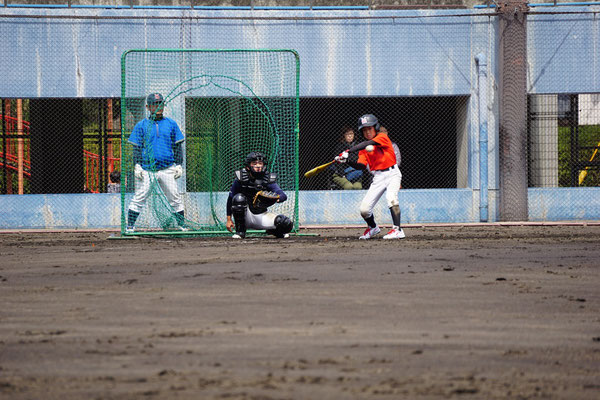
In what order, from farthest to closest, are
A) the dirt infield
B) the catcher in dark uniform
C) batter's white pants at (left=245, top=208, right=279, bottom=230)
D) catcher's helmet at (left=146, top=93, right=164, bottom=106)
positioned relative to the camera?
catcher's helmet at (left=146, top=93, right=164, bottom=106) < batter's white pants at (left=245, top=208, right=279, bottom=230) < the catcher in dark uniform < the dirt infield

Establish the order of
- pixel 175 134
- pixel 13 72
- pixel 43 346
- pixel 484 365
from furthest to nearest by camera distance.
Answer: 1. pixel 13 72
2. pixel 175 134
3. pixel 43 346
4. pixel 484 365

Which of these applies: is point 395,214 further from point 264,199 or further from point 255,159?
point 255,159

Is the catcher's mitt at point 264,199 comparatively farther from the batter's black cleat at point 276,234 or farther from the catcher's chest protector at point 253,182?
the batter's black cleat at point 276,234

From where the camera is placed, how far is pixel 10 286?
772 cm

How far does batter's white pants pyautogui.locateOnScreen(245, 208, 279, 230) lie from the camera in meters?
12.9

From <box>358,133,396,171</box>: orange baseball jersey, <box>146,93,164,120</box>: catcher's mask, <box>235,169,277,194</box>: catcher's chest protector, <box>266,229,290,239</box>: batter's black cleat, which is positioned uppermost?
<box>146,93,164,120</box>: catcher's mask

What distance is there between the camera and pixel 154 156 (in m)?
13.8

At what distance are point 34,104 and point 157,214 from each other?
4404 mm

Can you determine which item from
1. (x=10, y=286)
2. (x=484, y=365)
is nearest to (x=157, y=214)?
(x=10, y=286)

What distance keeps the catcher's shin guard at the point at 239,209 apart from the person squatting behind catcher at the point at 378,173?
54.3 inches

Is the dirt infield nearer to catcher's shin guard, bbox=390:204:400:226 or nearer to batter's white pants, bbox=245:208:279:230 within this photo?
catcher's shin guard, bbox=390:204:400:226

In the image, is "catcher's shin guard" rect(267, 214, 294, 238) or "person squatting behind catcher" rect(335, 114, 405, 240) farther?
"catcher's shin guard" rect(267, 214, 294, 238)

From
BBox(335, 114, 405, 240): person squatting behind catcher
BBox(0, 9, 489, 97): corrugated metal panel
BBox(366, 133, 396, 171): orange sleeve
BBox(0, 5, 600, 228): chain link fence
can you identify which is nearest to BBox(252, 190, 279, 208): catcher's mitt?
BBox(335, 114, 405, 240): person squatting behind catcher

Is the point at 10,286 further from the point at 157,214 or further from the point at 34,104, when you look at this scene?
the point at 34,104
